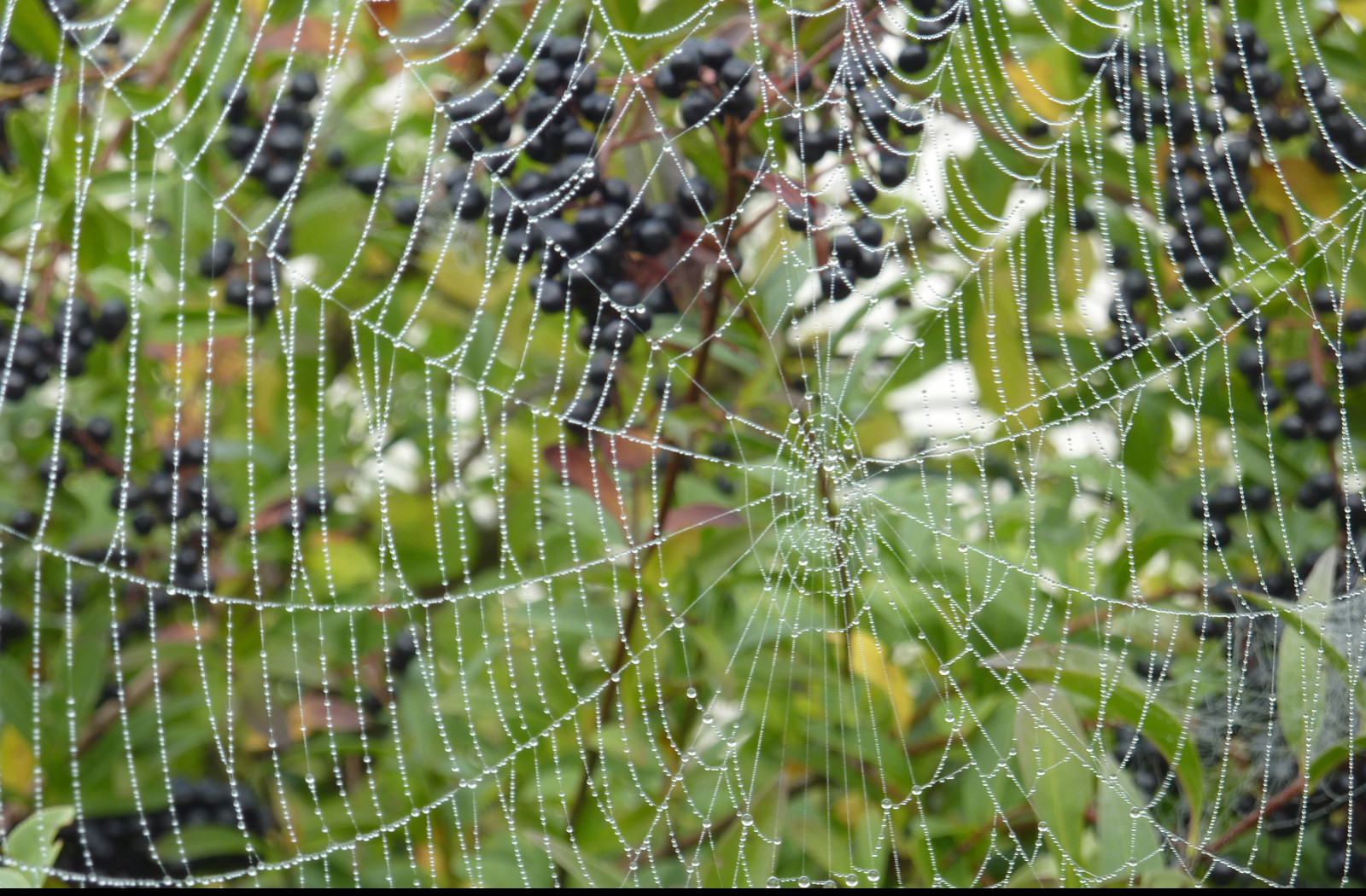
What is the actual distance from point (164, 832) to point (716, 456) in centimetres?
111

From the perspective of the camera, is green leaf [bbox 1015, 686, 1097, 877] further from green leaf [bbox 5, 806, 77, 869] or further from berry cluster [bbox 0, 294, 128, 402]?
berry cluster [bbox 0, 294, 128, 402]

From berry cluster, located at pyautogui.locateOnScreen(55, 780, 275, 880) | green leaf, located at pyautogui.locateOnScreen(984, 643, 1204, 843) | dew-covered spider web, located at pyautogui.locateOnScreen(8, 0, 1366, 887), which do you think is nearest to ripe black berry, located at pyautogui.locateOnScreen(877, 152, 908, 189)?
dew-covered spider web, located at pyautogui.locateOnScreen(8, 0, 1366, 887)

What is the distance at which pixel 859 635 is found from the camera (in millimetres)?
2123

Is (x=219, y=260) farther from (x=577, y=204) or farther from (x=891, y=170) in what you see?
(x=891, y=170)

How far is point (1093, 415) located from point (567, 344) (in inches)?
33.9

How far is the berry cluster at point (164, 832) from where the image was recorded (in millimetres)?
2217

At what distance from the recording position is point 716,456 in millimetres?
2160

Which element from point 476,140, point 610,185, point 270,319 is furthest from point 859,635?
point 270,319

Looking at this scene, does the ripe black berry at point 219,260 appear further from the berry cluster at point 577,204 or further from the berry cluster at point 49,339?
the berry cluster at point 577,204

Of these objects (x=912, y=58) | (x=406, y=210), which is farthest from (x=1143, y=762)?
(x=406, y=210)

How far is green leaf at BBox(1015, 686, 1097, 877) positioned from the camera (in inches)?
65.9

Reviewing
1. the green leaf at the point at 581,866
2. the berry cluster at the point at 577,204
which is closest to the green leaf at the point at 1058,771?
the green leaf at the point at 581,866

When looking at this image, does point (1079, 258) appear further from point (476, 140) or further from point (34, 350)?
point (34, 350)

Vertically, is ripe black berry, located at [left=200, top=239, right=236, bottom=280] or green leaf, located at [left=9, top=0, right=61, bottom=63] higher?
green leaf, located at [left=9, top=0, right=61, bottom=63]
